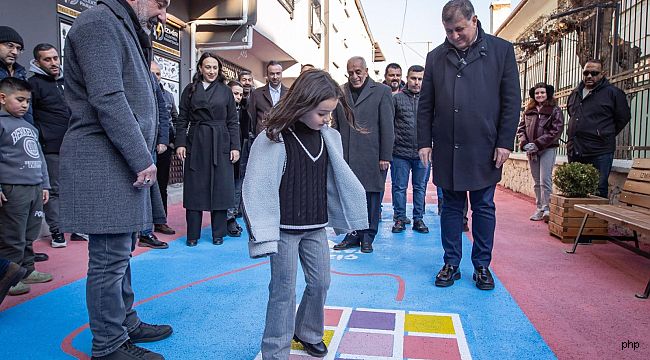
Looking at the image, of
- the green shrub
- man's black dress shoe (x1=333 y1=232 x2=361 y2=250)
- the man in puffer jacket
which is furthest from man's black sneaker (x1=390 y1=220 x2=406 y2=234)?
the green shrub

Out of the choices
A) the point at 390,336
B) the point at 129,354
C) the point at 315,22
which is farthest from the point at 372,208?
the point at 315,22

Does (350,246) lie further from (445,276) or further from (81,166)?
(81,166)

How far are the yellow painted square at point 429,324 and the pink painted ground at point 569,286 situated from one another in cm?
53

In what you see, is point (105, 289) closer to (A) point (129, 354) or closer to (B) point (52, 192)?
(A) point (129, 354)

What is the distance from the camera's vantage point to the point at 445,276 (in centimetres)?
380

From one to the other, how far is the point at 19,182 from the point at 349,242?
296 cm

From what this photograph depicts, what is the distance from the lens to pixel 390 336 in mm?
2746

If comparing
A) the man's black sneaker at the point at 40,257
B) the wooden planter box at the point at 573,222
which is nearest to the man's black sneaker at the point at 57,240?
the man's black sneaker at the point at 40,257

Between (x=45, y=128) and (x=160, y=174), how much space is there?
53.9 inches

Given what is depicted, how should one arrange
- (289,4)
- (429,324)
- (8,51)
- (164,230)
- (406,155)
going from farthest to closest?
(289,4) → (406,155) → (164,230) → (8,51) → (429,324)

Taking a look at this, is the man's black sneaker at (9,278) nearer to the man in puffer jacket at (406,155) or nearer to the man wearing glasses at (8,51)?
the man wearing glasses at (8,51)

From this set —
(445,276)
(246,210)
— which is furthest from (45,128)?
(445,276)

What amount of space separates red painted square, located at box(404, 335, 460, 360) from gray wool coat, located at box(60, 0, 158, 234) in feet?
5.03

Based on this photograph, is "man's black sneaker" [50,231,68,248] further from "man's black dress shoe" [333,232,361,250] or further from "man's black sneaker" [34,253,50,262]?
"man's black dress shoe" [333,232,361,250]
